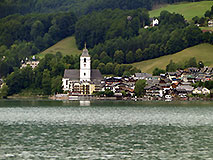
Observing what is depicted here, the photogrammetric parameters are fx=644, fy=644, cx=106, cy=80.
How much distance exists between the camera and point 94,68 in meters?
193

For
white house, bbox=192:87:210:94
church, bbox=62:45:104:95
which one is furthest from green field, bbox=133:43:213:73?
white house, bbox=192:87:210:94

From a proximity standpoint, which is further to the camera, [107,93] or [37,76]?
[37,76]

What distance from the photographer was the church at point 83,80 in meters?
167

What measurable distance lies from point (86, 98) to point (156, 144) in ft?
366

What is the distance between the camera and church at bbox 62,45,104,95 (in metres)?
167

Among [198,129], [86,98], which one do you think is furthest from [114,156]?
[86,98]

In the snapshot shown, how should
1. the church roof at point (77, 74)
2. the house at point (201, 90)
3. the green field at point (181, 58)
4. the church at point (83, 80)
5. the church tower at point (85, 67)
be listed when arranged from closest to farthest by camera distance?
the house at point (201, 90) < the church at point (83, 80) < the church roof at point (77, 74) < the church tower at point (85, 67) < the green field at point (181, 58)

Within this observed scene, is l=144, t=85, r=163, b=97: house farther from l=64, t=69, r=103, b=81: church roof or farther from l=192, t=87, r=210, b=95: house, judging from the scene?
l=64, t=69, r=103, b=81: church roof

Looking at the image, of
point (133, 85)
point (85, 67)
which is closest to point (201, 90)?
point (133, 85)

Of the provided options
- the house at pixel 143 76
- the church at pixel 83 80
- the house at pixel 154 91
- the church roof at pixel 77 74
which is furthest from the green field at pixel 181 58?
the house at pixel 154 91

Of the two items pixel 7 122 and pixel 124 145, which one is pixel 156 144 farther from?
pixel 7 122

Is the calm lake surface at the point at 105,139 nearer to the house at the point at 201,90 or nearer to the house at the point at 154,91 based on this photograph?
the house at the point at 201,90

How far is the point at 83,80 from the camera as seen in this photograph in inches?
6811

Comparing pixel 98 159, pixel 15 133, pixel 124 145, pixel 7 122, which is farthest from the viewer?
pixel 7 122
